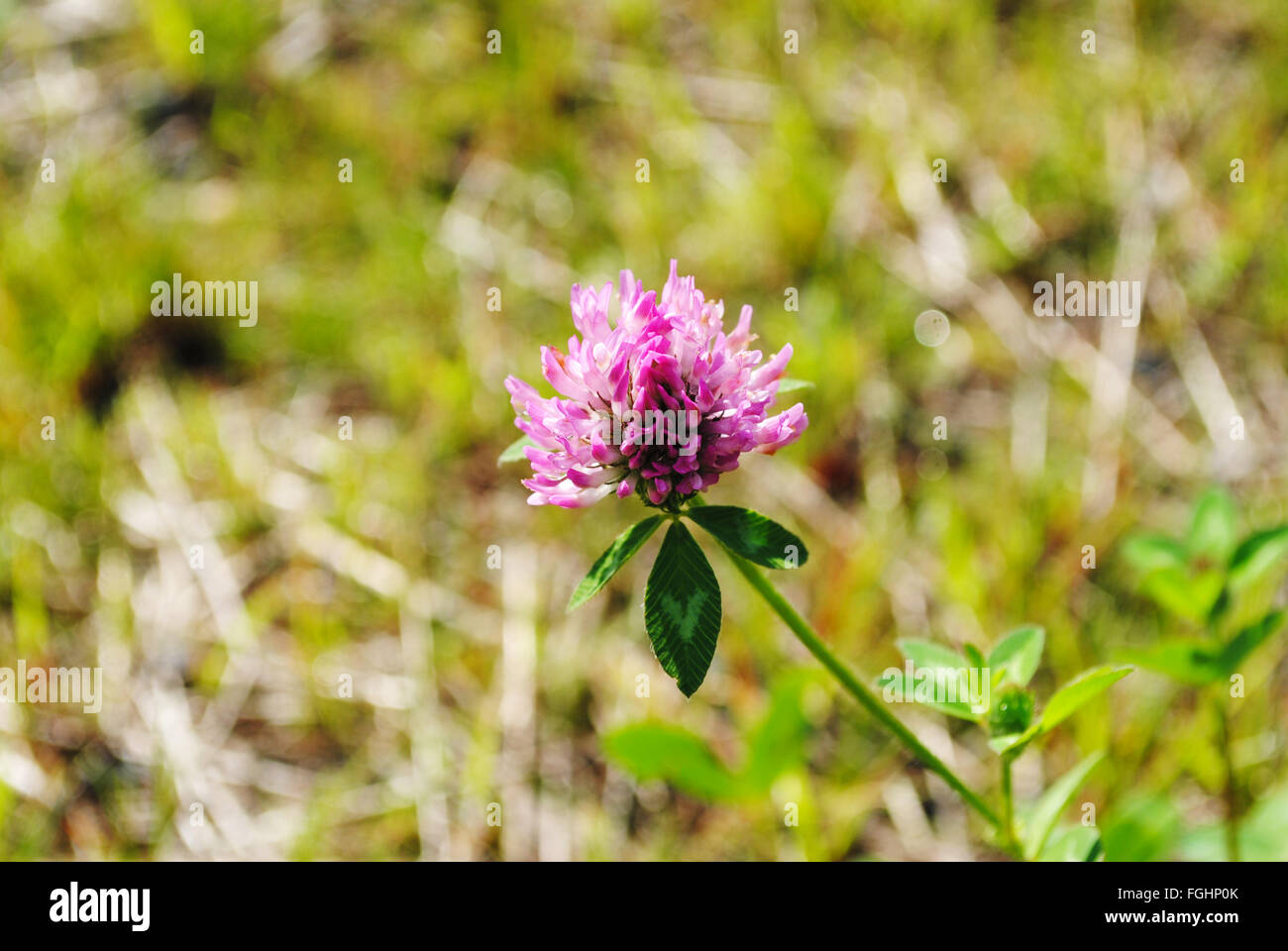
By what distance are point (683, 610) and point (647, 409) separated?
26 cm

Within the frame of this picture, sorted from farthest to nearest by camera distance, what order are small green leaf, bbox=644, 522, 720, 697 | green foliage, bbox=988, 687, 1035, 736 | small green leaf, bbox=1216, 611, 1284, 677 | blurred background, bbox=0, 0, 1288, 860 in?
blurred background, bbox=0, 0, 1288, 860 → small green leaf, bbox=1216, 611, 1284, 677 → green foliage, bbox=988, 687, 1035, 736 → small green leaf, bbox=644, 522, 720, 697

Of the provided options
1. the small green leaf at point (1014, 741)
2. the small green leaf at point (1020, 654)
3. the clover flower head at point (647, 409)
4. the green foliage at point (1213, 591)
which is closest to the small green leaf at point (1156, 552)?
the green foliage at point (1213, 591)

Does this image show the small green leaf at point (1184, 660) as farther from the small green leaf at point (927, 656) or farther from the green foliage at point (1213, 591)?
the small green leaf at point (927, 656)

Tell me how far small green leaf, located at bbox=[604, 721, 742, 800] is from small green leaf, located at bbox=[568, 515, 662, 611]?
0.84 meters

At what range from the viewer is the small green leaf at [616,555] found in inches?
55.8

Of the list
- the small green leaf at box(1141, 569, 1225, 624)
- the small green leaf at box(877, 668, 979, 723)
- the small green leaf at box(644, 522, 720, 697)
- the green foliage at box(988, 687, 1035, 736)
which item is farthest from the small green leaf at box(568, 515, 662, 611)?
the small green leaf at box(1141, 569, 1225, 624)

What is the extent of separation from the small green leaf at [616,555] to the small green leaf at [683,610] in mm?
32

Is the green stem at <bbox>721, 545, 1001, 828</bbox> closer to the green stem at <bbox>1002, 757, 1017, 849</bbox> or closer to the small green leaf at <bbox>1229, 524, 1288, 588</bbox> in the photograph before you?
the green stem at <bbox>1002, 757, 1017, 849</bbox>

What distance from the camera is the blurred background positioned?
249 centimetres

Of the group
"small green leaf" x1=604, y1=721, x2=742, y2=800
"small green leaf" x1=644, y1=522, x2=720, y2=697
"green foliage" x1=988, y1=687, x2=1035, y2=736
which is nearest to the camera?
"small green leaf" x1=644, y1=522, x2=720, y2=697

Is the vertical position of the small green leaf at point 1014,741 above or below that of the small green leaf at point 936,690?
below

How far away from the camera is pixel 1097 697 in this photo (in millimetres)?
2426

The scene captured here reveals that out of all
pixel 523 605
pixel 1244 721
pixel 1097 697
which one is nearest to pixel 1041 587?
pixel 1097 697
